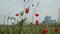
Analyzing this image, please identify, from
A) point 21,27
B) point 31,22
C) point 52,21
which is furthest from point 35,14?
point 52,21

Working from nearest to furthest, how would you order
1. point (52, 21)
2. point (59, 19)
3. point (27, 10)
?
point (27, 10) < point (59, 19) < point (52, 21)

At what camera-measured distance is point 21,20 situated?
2908mm

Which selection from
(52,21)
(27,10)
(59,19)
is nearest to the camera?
(27,10)

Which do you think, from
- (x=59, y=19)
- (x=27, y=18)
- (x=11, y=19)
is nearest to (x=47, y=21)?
(x=59, y=19)

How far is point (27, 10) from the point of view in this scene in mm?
2859

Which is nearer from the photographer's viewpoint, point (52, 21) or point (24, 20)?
point (24, 20)

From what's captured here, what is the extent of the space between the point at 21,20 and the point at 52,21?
92 centimetres

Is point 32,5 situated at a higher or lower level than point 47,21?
higher

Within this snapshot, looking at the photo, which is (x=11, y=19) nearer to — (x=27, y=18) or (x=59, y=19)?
(x=27, y=18)

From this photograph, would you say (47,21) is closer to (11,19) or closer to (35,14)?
(35,14)

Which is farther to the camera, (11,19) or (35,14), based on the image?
(11,19)

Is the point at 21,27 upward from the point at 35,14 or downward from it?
downward

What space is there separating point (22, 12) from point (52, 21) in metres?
0.88

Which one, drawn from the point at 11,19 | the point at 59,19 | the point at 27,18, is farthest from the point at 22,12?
the point at 59,19
